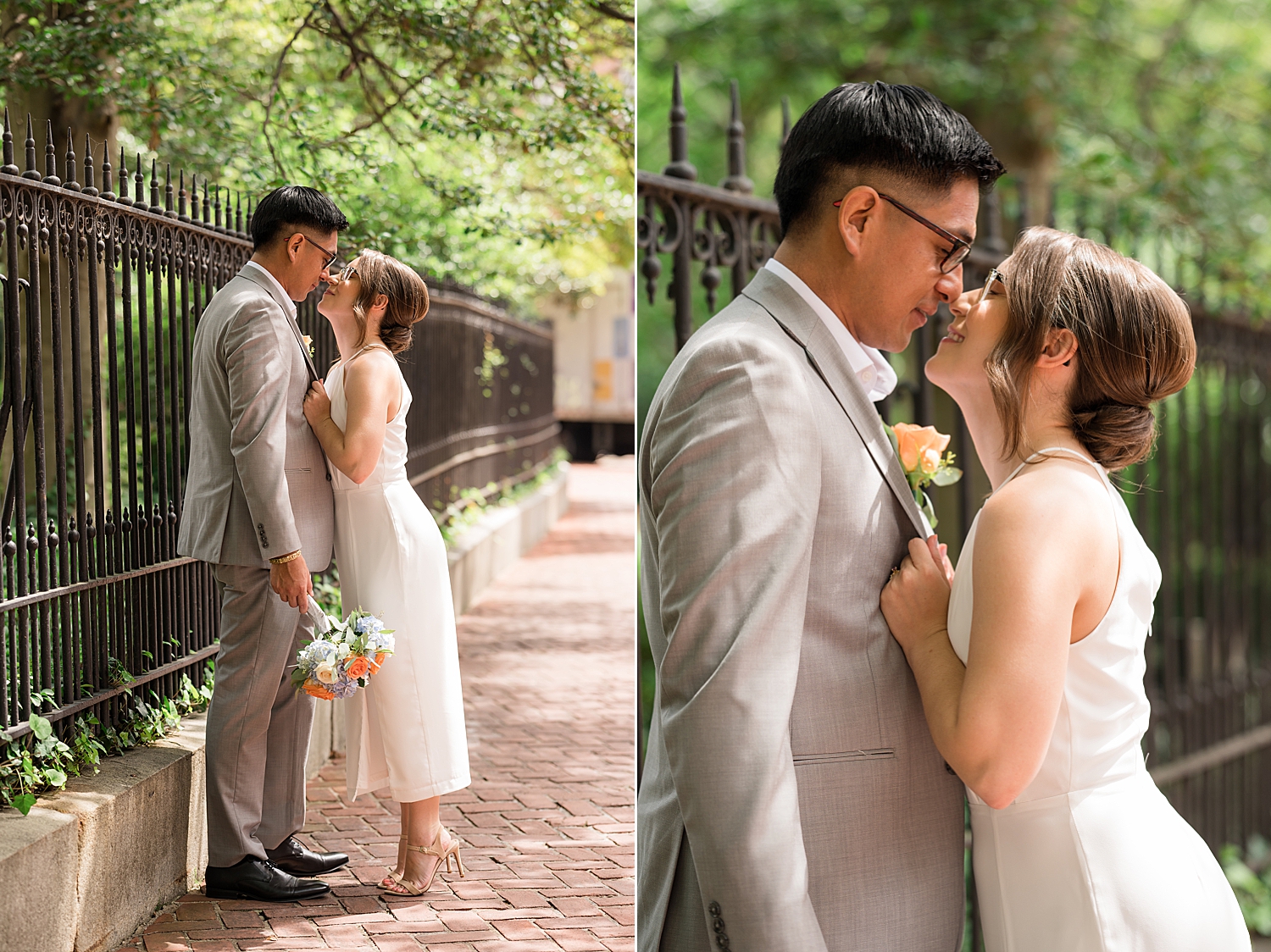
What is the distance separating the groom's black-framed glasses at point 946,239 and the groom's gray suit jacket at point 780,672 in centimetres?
22

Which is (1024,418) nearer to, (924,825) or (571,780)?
(924,825)

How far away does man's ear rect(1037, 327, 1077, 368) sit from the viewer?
196 centimetres

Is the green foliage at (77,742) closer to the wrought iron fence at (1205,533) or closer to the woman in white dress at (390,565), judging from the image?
the woman in white dress at (390,565)

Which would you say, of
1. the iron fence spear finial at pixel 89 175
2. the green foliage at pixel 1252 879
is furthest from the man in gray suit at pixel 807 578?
the green foliage at pixel 1252 879

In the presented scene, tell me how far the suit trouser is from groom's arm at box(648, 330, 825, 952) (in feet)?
5.46

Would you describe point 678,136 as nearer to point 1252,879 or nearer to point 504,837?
point 504,837

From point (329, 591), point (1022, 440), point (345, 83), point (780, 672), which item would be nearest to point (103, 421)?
point (329, 591)

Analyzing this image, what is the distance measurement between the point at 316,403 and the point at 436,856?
1.24 meters

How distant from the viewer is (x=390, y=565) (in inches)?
119

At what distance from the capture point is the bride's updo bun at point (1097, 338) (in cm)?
194

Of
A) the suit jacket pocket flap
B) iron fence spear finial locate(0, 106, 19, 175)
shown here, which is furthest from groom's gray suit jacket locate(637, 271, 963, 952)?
iron fence spear finial locate(0, 106, 19, 175)

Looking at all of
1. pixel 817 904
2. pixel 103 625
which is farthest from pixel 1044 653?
pixel 103 625

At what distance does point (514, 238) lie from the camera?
4.67 meters

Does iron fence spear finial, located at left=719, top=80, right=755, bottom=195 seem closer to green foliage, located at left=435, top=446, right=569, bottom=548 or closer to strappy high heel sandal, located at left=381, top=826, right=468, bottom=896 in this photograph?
green foliage, located at left=435, top=446, right=569, bottom=548
